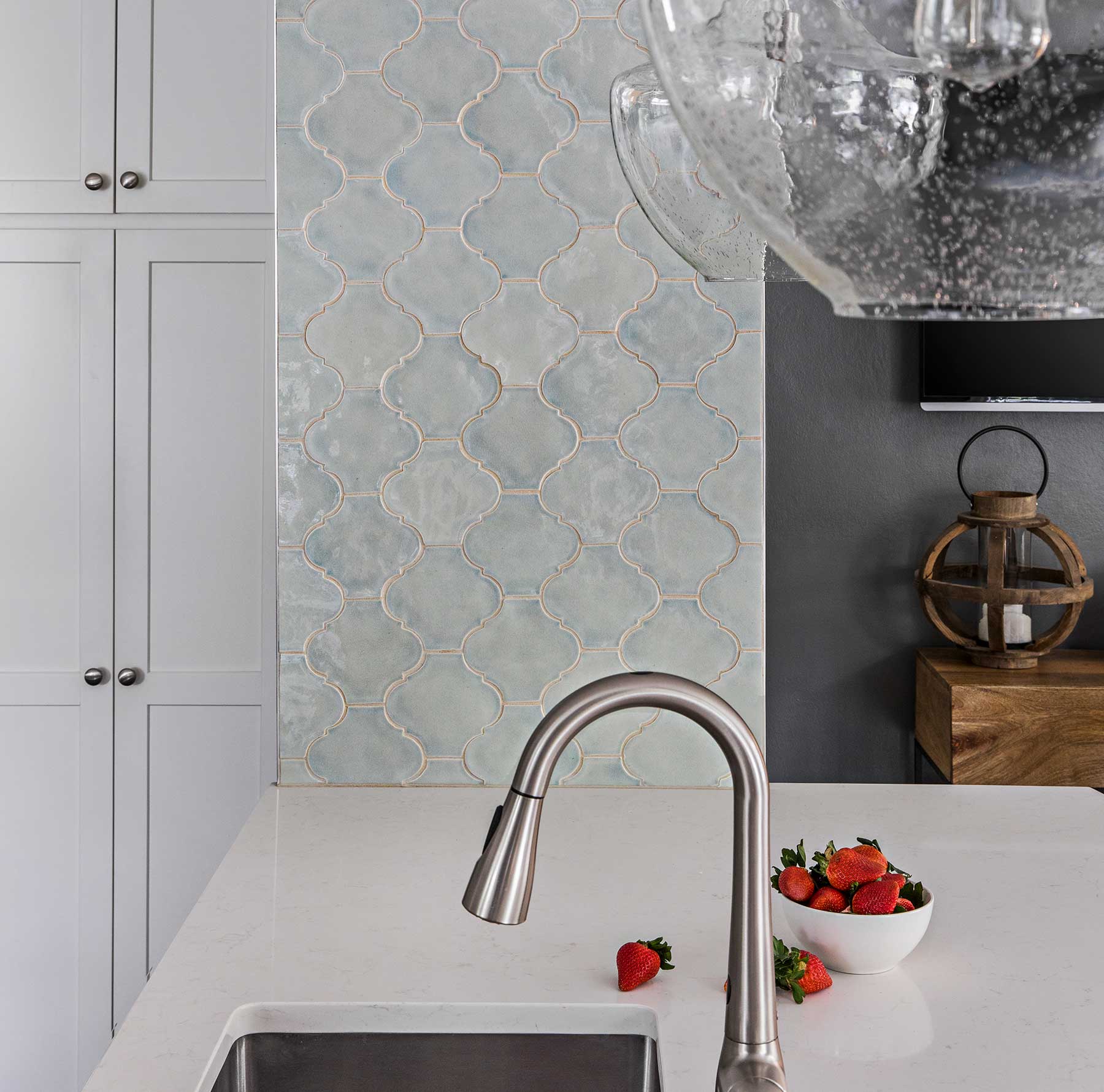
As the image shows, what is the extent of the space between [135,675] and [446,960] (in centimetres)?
142

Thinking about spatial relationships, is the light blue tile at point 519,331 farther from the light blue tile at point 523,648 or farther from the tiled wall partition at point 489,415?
the light blue tile at point 523,648

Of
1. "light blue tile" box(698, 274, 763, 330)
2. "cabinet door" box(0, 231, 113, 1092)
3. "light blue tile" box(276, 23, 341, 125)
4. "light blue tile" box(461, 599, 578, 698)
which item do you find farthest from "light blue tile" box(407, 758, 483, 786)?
"cabinet door" box(0, 231, 113, 1092)

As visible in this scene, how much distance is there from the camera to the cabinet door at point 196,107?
2.07 metres

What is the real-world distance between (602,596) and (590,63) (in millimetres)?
662

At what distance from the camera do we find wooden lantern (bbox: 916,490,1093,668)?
2.27m

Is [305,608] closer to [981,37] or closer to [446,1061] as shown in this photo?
[446,1061]

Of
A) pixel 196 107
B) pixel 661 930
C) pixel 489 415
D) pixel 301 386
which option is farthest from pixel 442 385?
pixel 196 107

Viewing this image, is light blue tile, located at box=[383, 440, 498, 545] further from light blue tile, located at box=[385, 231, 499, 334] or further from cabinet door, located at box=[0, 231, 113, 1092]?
cabinet door, located at box=[0, 231, 113, 1092]

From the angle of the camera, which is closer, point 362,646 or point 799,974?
point 799,974

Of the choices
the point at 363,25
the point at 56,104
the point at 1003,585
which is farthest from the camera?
the point at 1003,585

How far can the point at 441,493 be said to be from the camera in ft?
4.35

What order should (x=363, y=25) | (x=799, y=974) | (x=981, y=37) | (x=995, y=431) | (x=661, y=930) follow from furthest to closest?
(x=995, y=431) → (x=363, y=25) → (x=661, y=930) → (x=799, y=974) → (x=981, y=37)

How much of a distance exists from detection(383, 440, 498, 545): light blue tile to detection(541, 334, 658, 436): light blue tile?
0.45 ft

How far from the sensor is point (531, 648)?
1336 mm
